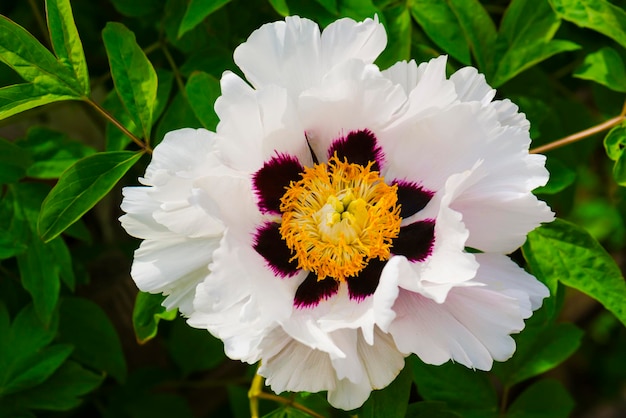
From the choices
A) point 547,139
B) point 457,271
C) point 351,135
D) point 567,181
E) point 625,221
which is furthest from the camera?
point 625,221

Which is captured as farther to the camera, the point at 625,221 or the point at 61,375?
the point at 625,221

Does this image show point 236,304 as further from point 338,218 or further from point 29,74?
point 29,74

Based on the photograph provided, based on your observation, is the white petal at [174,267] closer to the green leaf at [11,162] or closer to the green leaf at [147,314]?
the green leaf at [147,314]

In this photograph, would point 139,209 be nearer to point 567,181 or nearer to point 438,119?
point 438,119

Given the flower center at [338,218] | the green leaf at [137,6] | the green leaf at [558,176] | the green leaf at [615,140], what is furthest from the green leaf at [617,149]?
the green leaf at [137,6]

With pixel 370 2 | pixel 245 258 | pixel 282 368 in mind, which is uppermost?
pixel 370 2

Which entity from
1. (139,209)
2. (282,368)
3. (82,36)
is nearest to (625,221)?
(282,368)
